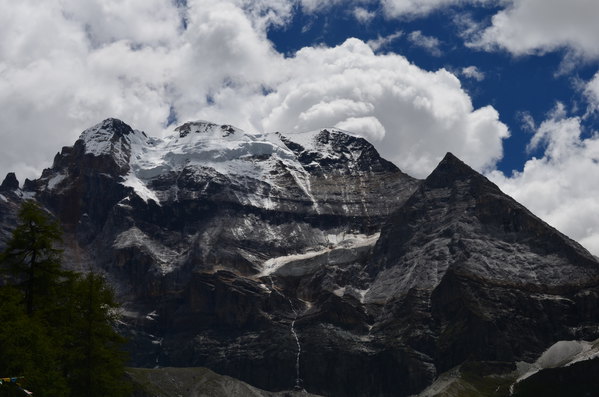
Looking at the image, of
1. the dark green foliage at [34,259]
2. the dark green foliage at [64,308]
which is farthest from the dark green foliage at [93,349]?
the dark green foliage at [34,259]

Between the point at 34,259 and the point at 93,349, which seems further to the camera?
the point at 34,259

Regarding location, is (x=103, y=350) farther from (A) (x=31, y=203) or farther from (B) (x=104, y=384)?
(A) (x=31, y=203)

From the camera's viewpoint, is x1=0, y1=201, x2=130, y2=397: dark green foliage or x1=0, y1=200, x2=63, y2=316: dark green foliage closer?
x1=0, y1=201, x2=130, y2=397: dark green foliage

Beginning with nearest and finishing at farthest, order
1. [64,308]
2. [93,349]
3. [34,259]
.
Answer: [93,349] → [64,308] → [34,259]

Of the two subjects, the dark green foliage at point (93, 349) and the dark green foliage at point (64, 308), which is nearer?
the dark green foliage at point (64, 308)

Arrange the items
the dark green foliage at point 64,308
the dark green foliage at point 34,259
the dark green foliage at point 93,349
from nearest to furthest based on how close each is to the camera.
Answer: the dark green foliage at point 64,308 → the dark green foliage at point 93,349 → the dark green foliage at point 34,259

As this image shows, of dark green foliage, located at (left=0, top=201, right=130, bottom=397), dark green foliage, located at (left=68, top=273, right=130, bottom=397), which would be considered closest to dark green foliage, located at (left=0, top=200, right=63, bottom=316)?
dark green foliage, located at (left=0, top=201, right=130, bottom=397)

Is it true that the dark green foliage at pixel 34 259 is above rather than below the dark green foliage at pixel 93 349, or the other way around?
above

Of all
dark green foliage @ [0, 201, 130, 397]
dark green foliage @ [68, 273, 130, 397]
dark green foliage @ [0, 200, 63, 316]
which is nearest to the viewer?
dark green foliage @ [0, 201, 130, 397]

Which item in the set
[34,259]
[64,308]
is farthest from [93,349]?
[34,259]

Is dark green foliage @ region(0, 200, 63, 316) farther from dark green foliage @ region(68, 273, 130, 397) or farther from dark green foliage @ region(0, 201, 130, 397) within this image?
dark green foliage @ region(68, 273, 130, 397)

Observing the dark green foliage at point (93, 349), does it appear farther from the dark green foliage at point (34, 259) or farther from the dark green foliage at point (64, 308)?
the dark green foliage at point (34, 259)

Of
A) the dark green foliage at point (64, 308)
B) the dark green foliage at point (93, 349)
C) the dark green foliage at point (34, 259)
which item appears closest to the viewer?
the dark green foliage at point (64, 308)

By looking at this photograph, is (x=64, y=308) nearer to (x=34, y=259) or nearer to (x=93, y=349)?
(x=93, y=349)
